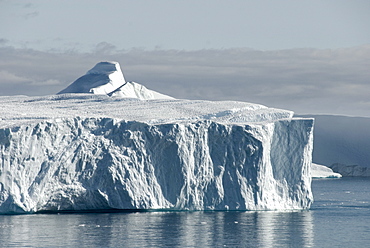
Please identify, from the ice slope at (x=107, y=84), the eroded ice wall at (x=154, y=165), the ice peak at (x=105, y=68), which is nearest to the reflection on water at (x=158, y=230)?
the eroded ice wall at (x=154, y=165)

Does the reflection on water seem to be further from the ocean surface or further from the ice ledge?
the ice ledge

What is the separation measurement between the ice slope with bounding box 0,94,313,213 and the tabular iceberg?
0.04 metres

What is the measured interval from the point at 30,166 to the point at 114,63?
23.4 meters


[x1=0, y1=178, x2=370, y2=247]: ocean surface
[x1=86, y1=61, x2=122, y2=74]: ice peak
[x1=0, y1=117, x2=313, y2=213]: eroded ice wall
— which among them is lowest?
[x1=0, y1=178, x2=370, y2=247]: ocean surface

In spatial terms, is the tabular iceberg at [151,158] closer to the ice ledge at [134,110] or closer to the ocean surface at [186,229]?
the ice ledge at [134,110]

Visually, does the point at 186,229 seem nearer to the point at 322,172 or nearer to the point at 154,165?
the point at 154,165

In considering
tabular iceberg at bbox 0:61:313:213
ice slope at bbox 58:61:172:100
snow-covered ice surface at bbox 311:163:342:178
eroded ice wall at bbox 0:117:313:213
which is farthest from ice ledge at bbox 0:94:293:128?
snow-covered ice surface at bbox 311:163:342:178

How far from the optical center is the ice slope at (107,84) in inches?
1916

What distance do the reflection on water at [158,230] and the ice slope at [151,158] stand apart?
744 mm

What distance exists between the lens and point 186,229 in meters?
26.5

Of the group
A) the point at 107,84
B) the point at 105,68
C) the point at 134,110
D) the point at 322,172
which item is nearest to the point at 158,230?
the point at 134,110

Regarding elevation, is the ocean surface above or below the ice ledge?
below

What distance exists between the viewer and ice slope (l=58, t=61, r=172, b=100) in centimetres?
4866

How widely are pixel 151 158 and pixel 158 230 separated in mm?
5713
